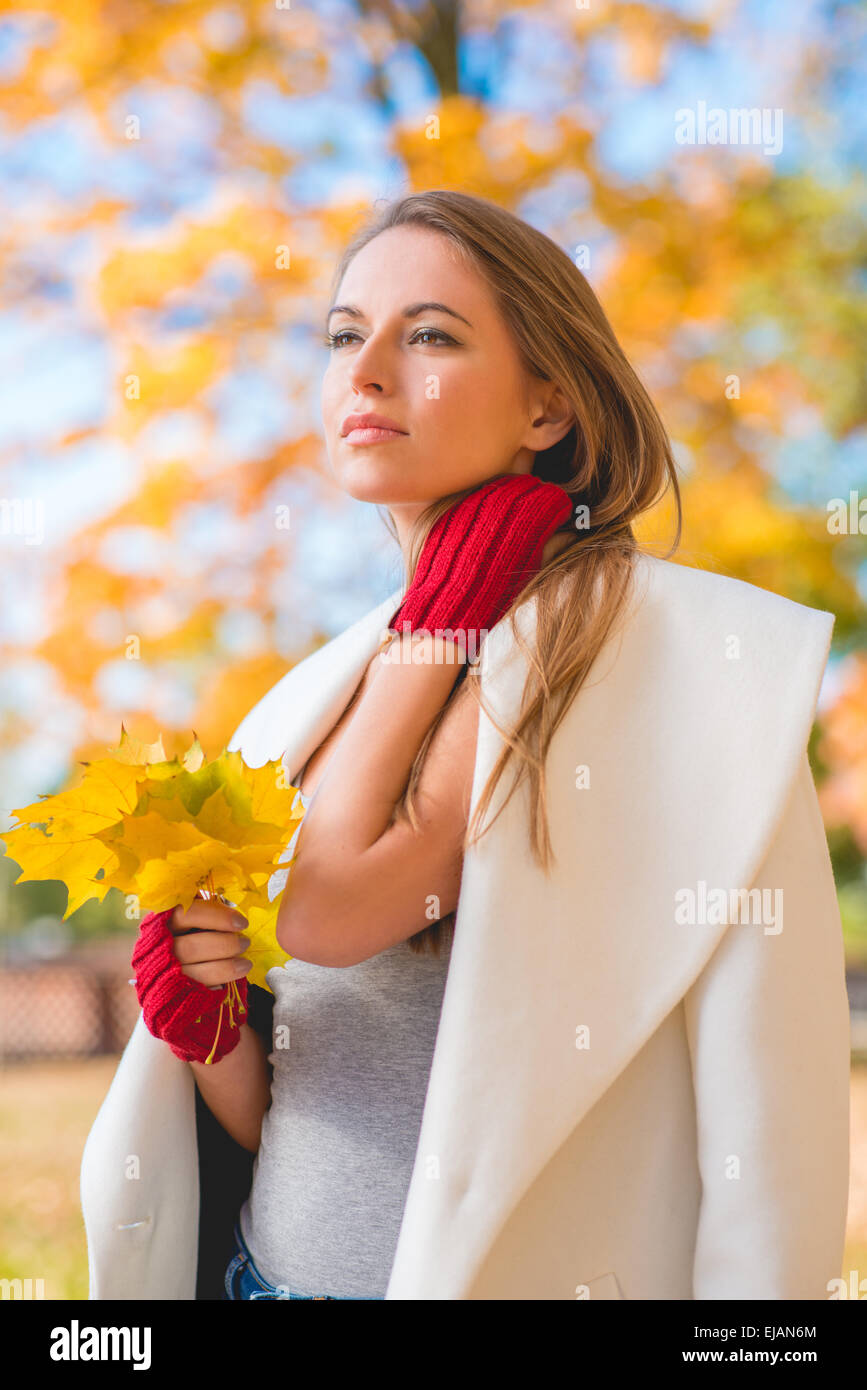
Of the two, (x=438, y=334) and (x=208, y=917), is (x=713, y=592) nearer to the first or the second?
Answer: (x=438, y=334)

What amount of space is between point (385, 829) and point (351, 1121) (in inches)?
11.8

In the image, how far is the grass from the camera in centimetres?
319

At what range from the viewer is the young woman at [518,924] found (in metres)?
0.93

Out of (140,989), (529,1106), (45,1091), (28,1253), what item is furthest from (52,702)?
(45,1091)

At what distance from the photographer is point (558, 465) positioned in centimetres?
121

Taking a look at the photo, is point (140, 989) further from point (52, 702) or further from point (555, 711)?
point (52, 702)

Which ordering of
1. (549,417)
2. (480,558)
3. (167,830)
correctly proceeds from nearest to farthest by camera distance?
(167,830), (480,558), (549,417)

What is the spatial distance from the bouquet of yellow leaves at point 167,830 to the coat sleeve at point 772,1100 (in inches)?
15.6

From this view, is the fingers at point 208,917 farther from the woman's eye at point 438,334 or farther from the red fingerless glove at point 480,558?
the woman's eye at point 438,334

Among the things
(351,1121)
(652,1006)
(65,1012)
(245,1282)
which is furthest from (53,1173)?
(652,1006)

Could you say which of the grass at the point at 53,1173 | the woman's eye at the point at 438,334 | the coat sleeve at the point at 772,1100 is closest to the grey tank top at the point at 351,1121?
the coat sleeve at the point at 772,1100

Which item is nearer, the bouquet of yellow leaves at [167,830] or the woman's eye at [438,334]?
the bouquet of yellow leaves at [167,830]

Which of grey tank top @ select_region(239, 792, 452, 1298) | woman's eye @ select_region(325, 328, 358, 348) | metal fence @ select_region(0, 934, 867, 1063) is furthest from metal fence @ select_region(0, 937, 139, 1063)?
woman's eye @ select_region(325, 328, 358, 348)

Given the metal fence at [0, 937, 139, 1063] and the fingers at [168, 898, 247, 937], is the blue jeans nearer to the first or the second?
the fingers at [168, 898, 247, 937]
